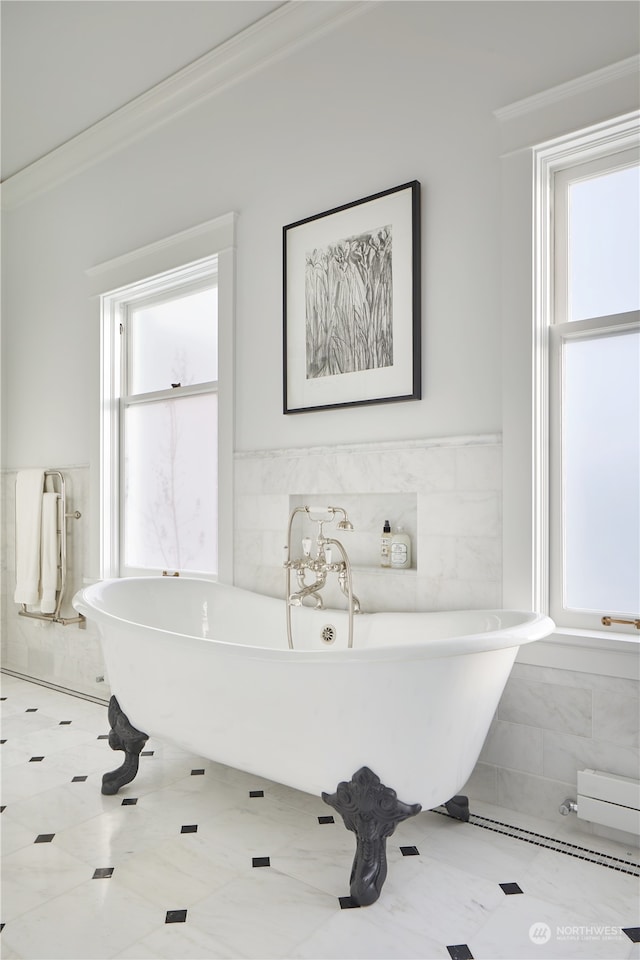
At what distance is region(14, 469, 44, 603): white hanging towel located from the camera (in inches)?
154

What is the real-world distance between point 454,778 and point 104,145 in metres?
3.61

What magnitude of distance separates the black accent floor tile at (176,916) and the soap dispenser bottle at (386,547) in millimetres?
1329

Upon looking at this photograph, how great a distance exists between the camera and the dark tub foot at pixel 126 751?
2355 millimetres

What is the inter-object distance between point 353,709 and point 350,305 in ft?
5.27

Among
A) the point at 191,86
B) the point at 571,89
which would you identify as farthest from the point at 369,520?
the point at 191,86

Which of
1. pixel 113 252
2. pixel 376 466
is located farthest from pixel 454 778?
pixel 113 252

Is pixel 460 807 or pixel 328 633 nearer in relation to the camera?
pixel 460 807

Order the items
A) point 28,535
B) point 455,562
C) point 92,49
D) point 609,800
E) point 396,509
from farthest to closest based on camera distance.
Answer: point 28,535
point 92,49
point 396,509
point 455,562
point 609,800

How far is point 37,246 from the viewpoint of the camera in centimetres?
420

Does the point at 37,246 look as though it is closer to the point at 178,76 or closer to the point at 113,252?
the point at 113,252

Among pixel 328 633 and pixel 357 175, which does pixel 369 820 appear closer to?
pixel 328 633

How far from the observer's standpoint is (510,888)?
176cm

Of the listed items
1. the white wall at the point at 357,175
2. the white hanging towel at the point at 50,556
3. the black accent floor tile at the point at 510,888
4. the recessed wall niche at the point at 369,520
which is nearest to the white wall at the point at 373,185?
the white wall at the point at 357,175

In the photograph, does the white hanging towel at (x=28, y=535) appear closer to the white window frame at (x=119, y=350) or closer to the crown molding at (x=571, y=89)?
the white window frame at (x=119, y=350)
